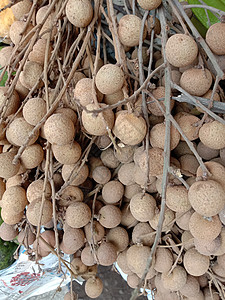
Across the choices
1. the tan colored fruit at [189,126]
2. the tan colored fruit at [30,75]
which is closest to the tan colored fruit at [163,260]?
the tan colored fruit at [189,126]

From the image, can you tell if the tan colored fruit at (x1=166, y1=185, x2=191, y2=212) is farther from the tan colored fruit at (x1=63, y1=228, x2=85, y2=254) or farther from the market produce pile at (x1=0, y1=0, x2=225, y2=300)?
the tan colored fruit at (x1=63, y1=228, x2=85, y2=254)

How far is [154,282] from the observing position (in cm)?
88

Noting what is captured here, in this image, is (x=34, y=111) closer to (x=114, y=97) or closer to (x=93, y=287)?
(x=114, y=97)

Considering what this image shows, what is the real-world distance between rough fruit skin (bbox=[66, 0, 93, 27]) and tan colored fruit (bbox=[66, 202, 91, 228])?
1.49 feet

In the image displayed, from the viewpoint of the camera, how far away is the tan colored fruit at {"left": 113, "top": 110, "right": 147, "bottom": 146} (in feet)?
1.85

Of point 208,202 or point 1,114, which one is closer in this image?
point 208,202

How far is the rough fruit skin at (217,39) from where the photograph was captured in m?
0.59

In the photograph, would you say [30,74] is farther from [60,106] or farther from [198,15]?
[198,15]

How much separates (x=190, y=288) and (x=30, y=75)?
70 cm

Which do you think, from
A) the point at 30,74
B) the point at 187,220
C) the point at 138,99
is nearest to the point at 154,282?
the point at 187,220

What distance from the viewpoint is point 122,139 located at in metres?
0.59

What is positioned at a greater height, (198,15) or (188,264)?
(198,15)

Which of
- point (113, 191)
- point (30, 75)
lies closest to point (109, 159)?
point (113, 191)

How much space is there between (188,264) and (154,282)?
24 centimetres
